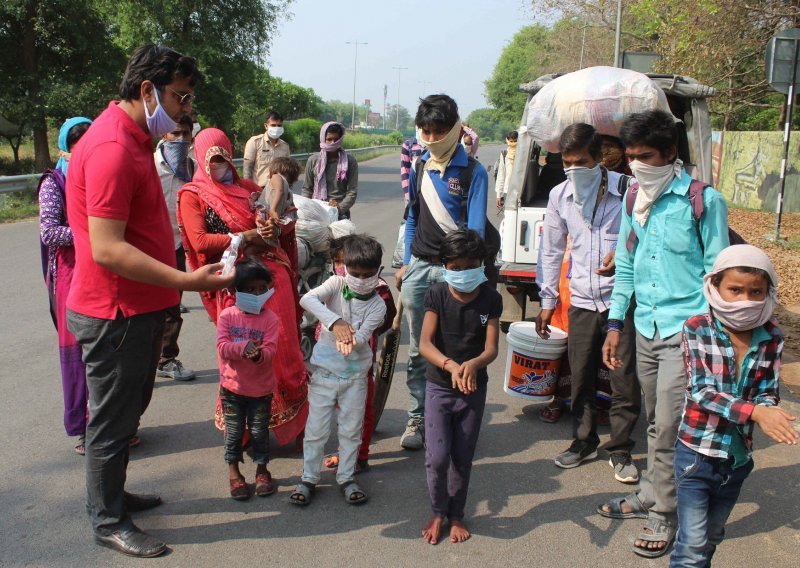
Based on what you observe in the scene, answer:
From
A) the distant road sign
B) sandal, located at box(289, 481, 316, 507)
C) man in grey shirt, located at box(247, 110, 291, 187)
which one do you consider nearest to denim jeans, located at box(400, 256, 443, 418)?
sandal, located at box(289, 481, 316, 507)

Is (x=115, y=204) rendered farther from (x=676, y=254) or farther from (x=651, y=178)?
(x=676, y=254)

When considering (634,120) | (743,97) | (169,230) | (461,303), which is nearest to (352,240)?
(461,303)

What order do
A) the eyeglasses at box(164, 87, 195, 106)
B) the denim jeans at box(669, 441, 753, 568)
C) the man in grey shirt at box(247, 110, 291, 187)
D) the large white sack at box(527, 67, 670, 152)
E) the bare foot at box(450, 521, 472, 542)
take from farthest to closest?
the man in grey shirt at box(247, 110, 291, 187) < the large white sack at box(527, 67, 670, 152) < the bare foot at box(450, 521, 472, 542) < the eyeglasses at box(164, 87, 195, 106) < the denim jeans at box(669, 441, 753, 568)

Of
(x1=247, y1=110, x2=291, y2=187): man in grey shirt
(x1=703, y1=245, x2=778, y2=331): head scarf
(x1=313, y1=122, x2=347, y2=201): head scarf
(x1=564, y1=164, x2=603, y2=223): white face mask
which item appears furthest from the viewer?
(x1=247, y1=110, x2=291, y2=187): man in grey shirt

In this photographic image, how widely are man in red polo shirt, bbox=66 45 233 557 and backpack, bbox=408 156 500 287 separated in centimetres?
161

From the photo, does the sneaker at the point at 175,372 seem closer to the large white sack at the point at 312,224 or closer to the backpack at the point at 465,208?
the large white sack at the point at 312,224

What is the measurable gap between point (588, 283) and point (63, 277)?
3.01m

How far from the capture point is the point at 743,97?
66.6 feet

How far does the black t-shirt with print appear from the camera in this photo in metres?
3.48

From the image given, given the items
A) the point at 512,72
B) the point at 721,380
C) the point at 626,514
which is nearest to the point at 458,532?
the point at 626,514

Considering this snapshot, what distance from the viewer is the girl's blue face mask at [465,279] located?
3402 millimetres

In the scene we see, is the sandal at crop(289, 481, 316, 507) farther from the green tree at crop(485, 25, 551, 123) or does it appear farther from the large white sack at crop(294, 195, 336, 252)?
the green tree at crop(485, 25, 551, 123)

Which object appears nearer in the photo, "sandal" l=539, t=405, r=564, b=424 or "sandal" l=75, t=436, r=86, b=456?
"sandal" l=75, t=436, r=86, b=456

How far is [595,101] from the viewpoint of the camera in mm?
5594
